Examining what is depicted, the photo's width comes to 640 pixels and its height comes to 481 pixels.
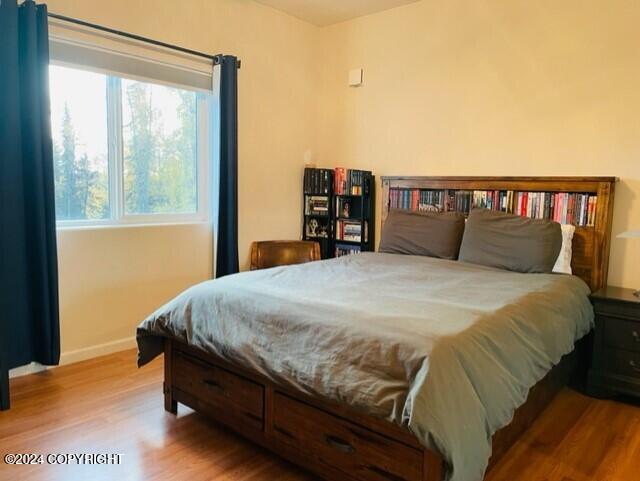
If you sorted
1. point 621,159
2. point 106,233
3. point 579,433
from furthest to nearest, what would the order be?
1. point 106,233
2. point 621,159
3. point 579,433

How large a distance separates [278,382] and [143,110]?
7.46ft

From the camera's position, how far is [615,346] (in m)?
2.57

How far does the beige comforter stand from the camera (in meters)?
1.47

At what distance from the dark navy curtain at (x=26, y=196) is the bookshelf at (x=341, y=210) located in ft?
6.77

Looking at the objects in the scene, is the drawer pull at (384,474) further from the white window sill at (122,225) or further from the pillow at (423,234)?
the white window sill at (122,225)

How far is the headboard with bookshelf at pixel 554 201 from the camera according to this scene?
2848 millimetres

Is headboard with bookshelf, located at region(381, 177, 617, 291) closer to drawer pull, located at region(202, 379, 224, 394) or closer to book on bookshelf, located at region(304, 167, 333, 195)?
book on bookshelf, located at region(304, 167, 333, 195)

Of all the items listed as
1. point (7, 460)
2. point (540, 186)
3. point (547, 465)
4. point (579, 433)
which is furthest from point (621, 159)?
point (7, 460)

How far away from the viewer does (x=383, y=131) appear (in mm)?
3914

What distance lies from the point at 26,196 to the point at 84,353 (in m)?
1.06

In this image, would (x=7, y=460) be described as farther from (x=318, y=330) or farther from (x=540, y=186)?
(x=540, y=186)

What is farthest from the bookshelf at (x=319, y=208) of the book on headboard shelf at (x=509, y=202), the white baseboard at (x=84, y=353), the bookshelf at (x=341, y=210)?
the white baseboard at (x=84, y=353)

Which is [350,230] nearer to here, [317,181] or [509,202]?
[317,181]

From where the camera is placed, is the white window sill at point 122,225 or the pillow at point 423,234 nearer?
the white window sill at point 122,225
